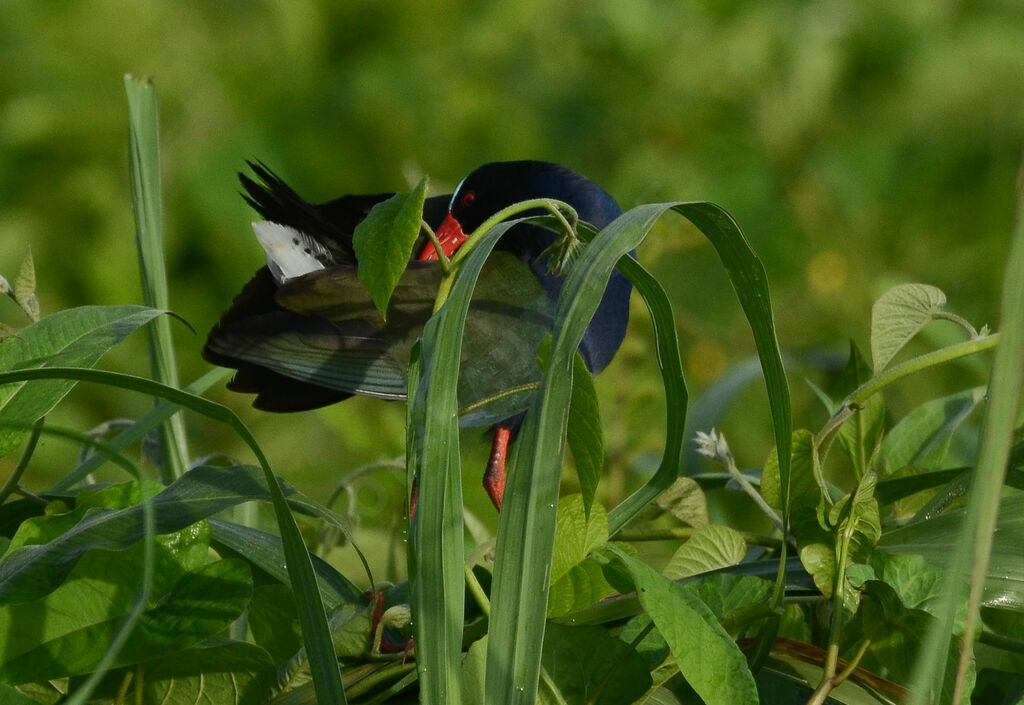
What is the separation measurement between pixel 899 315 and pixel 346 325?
17.2 inches

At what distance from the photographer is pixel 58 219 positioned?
262 centimetres

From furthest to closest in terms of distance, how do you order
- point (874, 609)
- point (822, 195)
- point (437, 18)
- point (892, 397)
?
point (437, 18)
point (822, 195)
point (892, 397)
point (874, 609)

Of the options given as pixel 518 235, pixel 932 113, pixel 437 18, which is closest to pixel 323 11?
pixel 437 18

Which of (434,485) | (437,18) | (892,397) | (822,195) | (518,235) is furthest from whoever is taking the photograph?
(437,18)

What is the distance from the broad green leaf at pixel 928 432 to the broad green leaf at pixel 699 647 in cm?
34

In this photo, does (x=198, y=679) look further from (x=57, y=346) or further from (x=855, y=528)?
(x=855, y=528)

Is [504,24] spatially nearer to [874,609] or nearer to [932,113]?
[932,113]

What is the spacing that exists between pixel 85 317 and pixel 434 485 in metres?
0.27

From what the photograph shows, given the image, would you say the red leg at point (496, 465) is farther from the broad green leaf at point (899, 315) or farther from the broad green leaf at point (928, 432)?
the broad green leaf at point (899, 315)

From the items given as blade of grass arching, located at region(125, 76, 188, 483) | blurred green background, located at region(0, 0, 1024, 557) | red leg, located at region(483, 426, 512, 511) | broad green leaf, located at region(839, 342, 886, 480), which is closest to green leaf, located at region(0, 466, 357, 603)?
blade of grass arching, located at region(125, 76, 188, 483)

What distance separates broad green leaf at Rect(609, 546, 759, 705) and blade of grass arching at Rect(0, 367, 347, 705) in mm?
118

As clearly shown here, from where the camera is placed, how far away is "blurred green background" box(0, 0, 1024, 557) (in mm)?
2469

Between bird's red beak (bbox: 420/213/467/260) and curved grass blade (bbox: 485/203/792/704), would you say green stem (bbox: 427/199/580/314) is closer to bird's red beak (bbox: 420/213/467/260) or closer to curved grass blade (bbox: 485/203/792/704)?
curved grass blade (bbox: 485/203/792/704)

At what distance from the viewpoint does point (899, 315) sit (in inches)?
22.7
